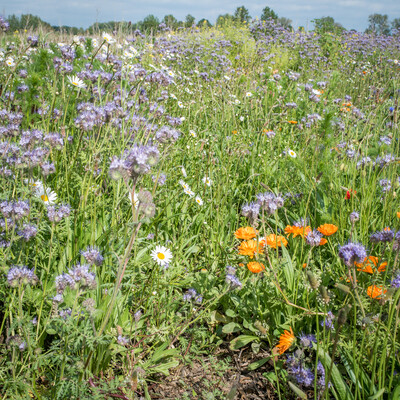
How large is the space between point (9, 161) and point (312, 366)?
168 centimetres

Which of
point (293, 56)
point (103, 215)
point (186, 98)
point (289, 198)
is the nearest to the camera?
point (103, 215)

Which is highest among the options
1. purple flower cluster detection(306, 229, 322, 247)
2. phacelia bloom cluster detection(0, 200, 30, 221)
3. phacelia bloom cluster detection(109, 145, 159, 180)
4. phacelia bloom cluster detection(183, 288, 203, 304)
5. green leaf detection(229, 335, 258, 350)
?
phacelia bloom cluster detection(109, 145, 159, 180)

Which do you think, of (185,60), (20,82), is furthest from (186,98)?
(185,60)

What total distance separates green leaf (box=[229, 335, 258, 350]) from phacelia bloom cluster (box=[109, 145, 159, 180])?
3.30ft

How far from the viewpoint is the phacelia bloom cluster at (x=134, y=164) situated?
1109mm

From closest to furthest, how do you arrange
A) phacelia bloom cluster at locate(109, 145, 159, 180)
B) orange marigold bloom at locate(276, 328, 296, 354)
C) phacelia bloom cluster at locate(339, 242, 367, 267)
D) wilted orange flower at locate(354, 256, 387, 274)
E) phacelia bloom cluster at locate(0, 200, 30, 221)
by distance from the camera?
phacelia bloom cluster at locate(109, 145, 159, 180), phacelia bloom cluster at locate(339, 242, 367, 267), phacelia bloom cluster at locate(0, 200, 30, 221), orange marigold bloom at locate(276, 328, 296, 354), wilted orange flower at locate(354, 256, 387, 274)

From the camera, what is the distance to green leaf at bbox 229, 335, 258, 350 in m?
1.74

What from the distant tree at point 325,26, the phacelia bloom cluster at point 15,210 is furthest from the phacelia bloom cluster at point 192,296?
the distant tree at point 325,26

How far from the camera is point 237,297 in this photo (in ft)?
6.12

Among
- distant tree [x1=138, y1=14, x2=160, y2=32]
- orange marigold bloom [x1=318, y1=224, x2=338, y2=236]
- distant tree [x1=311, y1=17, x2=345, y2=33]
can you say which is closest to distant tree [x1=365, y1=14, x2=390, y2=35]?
distant tree [x1=311, y1=17, x2=345, y2=33]

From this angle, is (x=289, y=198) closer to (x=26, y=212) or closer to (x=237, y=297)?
(x=237, y=297)

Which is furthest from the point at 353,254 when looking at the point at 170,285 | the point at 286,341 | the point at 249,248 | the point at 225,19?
the point at 225,19

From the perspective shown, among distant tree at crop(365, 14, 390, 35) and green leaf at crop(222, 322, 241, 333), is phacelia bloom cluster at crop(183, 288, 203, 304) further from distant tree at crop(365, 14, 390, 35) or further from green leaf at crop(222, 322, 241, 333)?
distant tree at crop(365, 14, 390, 35)

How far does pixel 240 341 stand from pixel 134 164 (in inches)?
41.6
